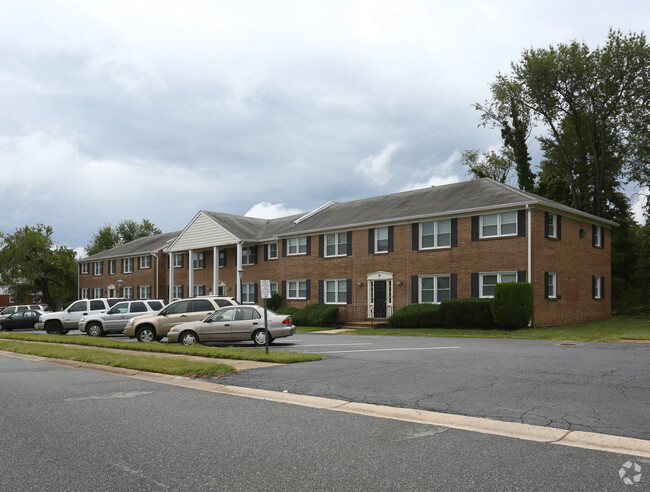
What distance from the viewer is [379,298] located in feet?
108

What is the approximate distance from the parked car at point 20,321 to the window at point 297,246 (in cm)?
1644

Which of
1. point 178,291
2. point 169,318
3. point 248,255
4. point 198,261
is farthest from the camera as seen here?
point 178,291

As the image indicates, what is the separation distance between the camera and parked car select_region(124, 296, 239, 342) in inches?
856

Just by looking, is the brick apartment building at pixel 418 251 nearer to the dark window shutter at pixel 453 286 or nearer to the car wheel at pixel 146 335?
the dark window shutter at pixel 453 286

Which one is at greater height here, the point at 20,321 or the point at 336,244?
the point at 336,244

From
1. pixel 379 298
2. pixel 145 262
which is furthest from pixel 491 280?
pixel 145 262

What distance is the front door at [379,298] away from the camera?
3284 centimetres

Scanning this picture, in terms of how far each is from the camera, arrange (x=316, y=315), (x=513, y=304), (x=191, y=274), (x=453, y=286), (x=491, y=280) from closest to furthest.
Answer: (x=513, y=304), (x=491, y=280), (x=453, y=286), (x=316, y=315), (x=191, y=274)

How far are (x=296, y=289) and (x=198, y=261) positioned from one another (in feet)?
43.1

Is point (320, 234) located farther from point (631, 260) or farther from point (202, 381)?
point (202, 381)

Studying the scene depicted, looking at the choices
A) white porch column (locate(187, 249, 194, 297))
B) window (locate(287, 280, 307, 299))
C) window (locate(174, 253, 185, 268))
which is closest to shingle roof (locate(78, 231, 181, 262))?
window (locate(174, 253, 185, 268))

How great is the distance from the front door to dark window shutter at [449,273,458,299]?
4.47 m

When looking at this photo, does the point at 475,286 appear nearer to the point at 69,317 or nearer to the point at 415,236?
the point at 415,236

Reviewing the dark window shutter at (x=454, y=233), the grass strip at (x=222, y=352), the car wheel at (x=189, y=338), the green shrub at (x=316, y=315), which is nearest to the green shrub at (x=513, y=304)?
the dark window shutter at (x=454, y=233)
